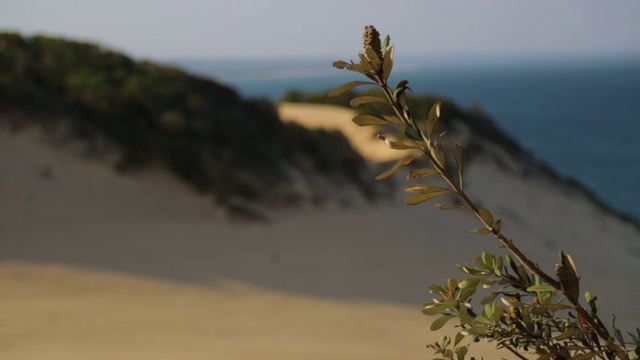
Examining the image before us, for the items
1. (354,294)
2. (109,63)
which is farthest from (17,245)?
(109,63)

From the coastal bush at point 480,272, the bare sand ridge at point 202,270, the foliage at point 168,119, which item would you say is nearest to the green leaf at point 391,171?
the coastal bush at point 480,272

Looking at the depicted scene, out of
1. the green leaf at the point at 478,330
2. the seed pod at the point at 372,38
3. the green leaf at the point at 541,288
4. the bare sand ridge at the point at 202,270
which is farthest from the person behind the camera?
the bare sand ridge at the point at 202,270

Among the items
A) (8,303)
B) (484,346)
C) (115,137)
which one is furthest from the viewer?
(115,137)

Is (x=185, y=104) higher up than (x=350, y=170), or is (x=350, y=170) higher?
(x=185, y=104)

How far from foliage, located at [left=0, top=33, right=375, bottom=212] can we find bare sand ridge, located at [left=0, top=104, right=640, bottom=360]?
0.36 metres

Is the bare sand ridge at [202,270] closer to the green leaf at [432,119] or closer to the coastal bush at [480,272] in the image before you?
the coastal bush at [480,272]

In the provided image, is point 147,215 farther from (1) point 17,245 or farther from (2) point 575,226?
(2) point 575,226

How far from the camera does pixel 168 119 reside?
10.1m

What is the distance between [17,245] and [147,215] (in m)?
1.59

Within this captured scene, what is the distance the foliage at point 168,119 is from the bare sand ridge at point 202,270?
1.17 ft

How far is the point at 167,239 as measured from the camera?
841 centimetres

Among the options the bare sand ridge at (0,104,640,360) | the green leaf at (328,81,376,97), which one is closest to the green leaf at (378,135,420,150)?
the green leaf at (328,81,376,97)

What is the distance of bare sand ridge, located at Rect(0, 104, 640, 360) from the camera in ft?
18.0

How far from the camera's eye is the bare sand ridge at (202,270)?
550 cm
